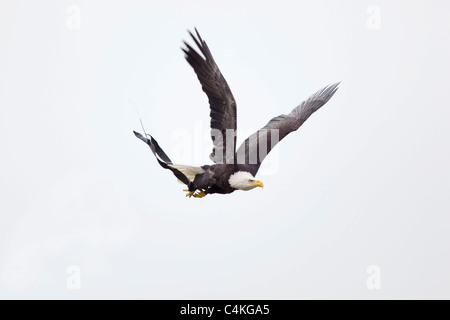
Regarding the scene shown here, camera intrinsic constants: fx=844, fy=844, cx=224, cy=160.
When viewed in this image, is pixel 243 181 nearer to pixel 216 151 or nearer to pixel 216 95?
pixel 216 151

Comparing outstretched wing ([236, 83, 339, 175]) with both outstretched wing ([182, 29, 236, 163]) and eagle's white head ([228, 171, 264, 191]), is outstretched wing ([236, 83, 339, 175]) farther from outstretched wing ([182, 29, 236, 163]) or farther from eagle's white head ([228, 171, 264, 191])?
outstretched wing ([182, 29, 236, 163])

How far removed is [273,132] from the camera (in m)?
16.0

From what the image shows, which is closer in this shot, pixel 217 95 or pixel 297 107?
pixel 217 95

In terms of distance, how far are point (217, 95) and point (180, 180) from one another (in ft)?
5.45

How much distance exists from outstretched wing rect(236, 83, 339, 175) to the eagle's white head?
233 millimetres

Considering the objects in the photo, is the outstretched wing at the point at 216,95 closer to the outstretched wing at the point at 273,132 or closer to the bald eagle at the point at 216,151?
the bald eagle at the point at 216,151

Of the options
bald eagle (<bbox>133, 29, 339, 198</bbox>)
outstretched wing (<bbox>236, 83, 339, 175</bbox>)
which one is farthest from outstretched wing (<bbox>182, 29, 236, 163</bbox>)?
outstretched wing (<bbox>236, 83, 339, 175</bbox>)

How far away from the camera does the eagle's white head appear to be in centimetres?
1406

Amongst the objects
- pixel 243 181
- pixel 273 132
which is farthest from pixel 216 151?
pixel 273 132

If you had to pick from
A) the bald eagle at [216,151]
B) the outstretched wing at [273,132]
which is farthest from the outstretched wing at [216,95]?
the outstretched wing at [273,132]

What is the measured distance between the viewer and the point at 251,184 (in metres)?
14.1

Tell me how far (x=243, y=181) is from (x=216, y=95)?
4.93 ft

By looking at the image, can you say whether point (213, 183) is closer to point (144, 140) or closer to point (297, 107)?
point (144, 140)

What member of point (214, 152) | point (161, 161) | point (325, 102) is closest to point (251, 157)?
point (214, 152)
